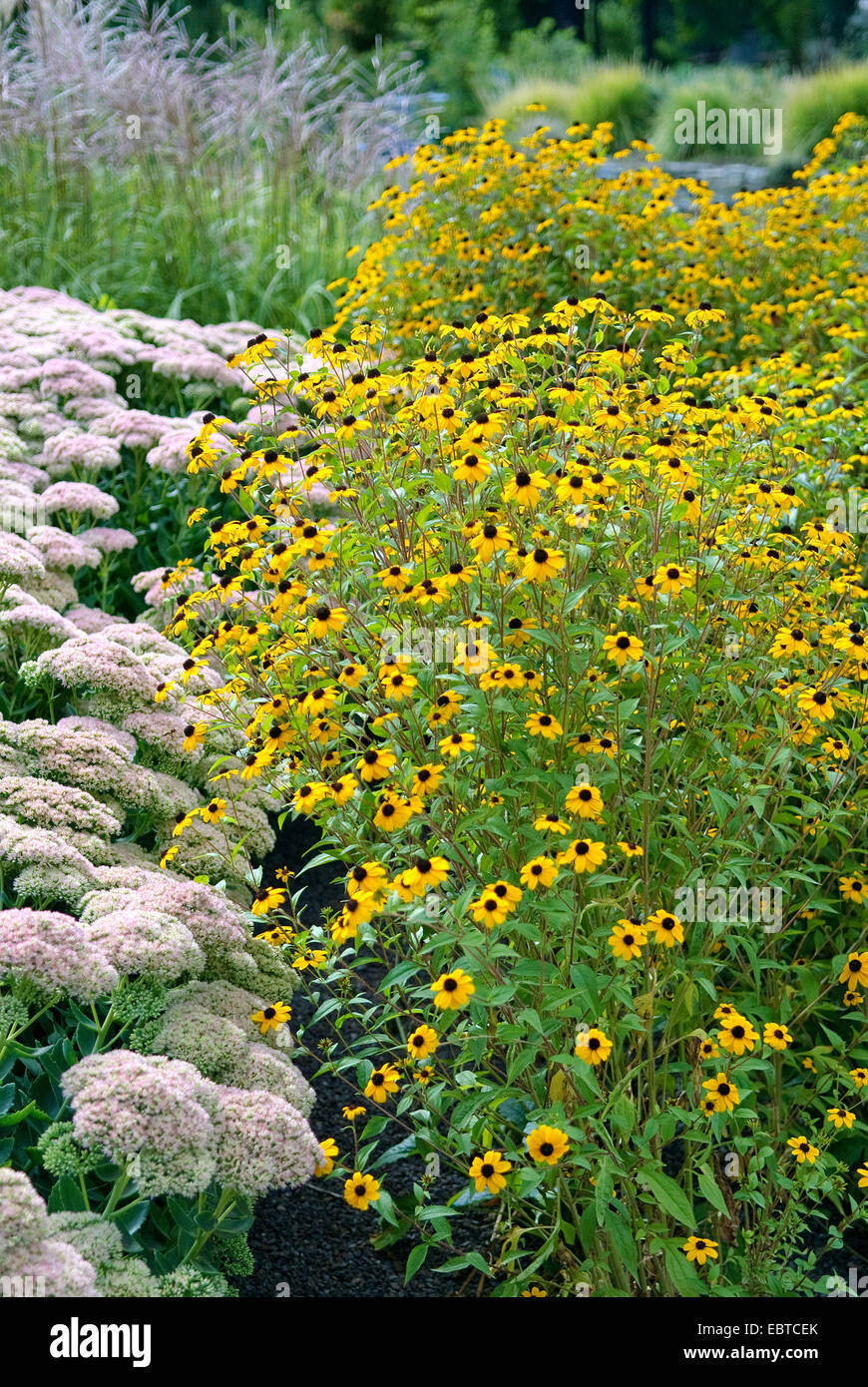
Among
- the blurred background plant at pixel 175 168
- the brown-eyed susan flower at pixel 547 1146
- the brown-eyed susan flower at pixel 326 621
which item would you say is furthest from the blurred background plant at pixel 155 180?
the brown-eyed susan flower at pixel 547 1146

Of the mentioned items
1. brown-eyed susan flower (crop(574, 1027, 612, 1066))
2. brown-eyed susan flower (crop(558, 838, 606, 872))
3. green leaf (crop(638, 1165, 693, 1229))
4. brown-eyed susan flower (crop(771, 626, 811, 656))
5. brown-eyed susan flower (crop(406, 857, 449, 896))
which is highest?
brown-eyed susan flower (crop(771, 626, 811, 656))

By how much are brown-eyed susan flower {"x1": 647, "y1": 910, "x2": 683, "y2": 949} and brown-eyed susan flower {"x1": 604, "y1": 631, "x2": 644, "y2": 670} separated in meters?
0.53

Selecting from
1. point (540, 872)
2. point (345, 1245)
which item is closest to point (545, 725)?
point (540, 872)

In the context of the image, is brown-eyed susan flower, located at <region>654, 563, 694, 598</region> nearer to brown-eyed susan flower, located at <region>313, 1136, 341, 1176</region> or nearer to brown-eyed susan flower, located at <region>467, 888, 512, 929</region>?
brown-eyed susan flower, located at <region>467, 888, 512, 929</region>

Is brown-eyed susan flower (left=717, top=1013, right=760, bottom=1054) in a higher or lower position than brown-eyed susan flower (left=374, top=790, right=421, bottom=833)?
lower

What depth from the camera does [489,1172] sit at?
258cm

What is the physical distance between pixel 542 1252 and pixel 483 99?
19.5 meters

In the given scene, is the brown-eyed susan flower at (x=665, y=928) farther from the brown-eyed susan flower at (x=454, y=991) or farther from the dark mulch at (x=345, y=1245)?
the dark mulch at (x=345, y=1245)

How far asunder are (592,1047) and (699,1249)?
783 millimetres

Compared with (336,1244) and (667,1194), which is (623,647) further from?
(336,1244)

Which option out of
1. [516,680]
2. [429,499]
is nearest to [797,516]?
[429,499]

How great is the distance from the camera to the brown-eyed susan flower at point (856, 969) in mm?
2934

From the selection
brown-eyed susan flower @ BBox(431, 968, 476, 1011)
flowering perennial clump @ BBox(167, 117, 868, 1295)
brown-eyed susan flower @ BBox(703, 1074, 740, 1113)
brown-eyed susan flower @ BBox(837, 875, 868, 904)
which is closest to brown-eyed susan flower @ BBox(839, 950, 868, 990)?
flowering perennial clump @ BBox(167, 117, 868, 1295)

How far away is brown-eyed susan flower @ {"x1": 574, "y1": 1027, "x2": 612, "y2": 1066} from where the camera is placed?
8.11 feet
